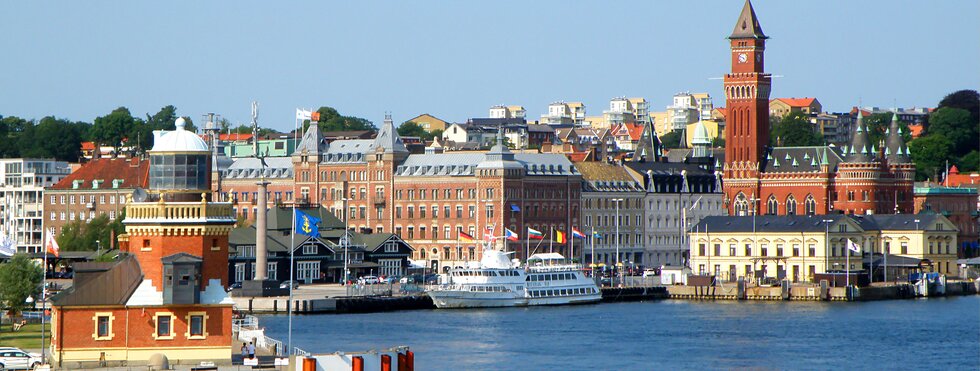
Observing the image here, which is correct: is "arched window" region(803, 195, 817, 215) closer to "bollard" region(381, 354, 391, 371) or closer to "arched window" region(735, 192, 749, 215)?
"arched window" region(735, 192, 749, 215)

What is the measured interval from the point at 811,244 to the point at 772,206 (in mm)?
36670

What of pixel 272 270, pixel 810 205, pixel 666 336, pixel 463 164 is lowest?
pixel 666 336

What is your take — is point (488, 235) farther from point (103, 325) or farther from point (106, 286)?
point (103, 325)

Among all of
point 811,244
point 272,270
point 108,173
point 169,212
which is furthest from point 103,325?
point 108,173

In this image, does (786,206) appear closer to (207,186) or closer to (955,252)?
(955,252)

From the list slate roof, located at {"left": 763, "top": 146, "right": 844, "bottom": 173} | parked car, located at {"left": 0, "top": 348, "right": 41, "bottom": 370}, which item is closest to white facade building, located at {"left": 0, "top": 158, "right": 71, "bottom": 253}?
slate roof, located at {"left": 763, "top": 146, "right": 844, "bottom": 173}

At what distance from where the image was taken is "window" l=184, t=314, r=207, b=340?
165 feet

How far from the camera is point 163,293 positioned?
50.5m

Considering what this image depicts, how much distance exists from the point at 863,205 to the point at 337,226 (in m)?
49.3

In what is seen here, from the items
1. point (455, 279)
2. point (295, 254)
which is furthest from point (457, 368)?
point (295, 254)

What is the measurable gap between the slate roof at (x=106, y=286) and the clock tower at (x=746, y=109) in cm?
11864

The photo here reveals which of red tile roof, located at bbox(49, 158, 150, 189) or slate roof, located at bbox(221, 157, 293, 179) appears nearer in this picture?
red tile roof, located at bbox(49, 158, 150, 189)

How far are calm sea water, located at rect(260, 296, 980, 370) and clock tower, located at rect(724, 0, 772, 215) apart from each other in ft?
168

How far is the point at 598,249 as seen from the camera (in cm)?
15475
